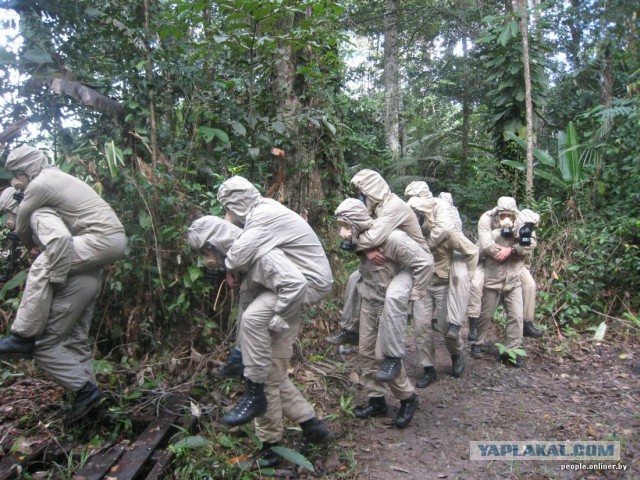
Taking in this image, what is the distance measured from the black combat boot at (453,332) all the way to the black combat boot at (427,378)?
407mm

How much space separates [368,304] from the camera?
13.6ft

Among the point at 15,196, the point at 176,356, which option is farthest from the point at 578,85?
the point at 15,196

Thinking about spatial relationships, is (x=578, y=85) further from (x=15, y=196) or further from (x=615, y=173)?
(x=15, y=196)

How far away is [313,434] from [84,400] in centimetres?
183

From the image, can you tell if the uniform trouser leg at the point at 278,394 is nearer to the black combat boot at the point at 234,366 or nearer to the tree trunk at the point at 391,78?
the black combat boot at the point at 234,366

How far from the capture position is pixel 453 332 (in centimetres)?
500

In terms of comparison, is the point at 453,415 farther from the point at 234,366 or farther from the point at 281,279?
the point at 281,279

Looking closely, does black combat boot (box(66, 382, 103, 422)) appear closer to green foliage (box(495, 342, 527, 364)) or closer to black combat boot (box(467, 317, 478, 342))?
black combat boot (box(467, 317, 478, 342))

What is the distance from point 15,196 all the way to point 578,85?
11375 mm

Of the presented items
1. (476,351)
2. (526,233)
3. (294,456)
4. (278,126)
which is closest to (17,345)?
(294,456)

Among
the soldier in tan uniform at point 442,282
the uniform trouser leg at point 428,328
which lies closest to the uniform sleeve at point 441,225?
the soldier in tan uniform at point 442,282

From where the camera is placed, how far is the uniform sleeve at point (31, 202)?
11.7 feet

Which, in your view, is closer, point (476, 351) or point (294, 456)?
point (294, 456)

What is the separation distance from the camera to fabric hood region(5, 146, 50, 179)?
3643 millimetres
